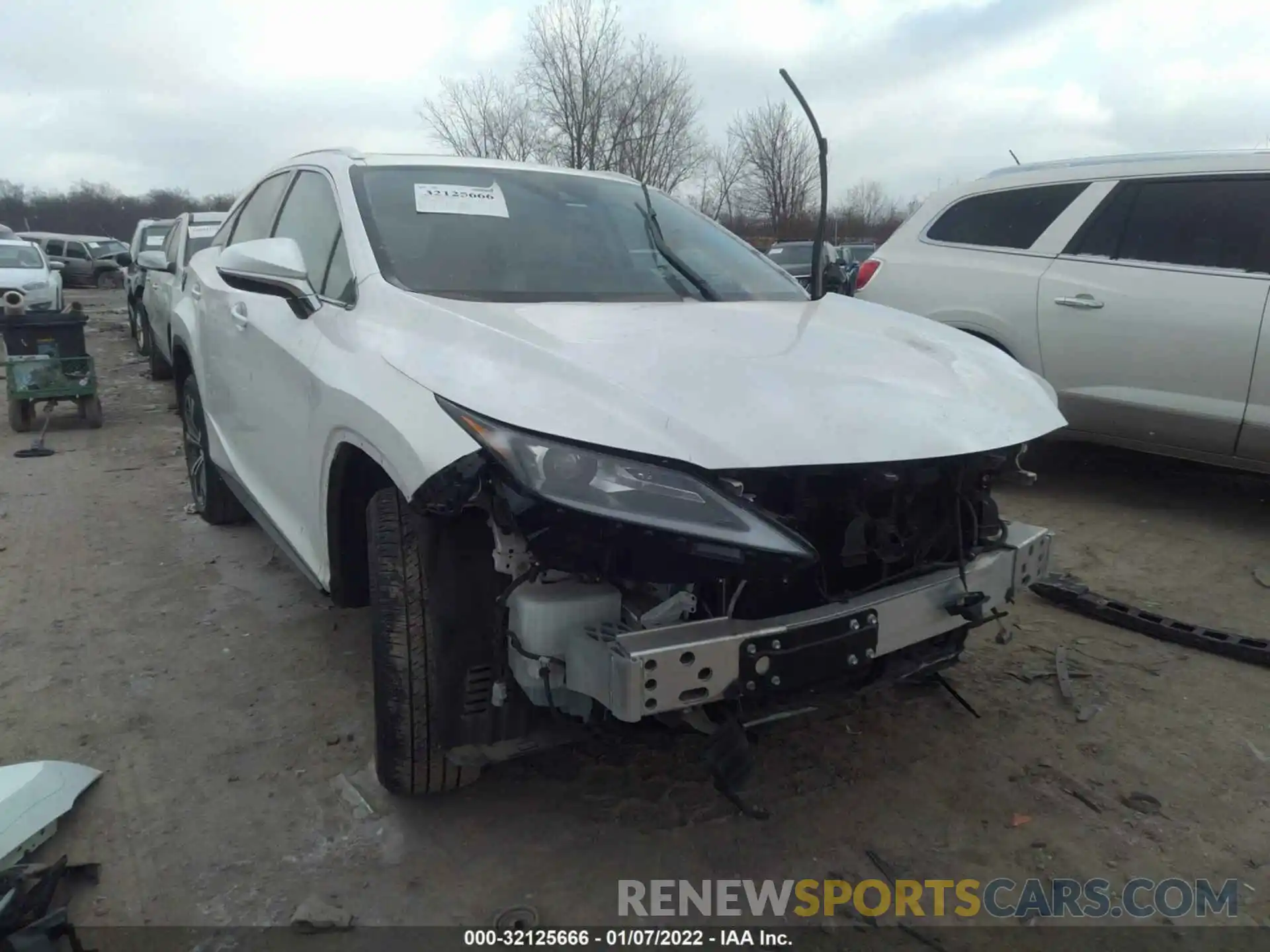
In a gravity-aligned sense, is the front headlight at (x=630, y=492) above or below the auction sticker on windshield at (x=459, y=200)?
below

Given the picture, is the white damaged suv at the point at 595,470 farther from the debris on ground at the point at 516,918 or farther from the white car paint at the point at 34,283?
the white car paint at the point at 34,283

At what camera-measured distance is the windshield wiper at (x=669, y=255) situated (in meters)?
3.06

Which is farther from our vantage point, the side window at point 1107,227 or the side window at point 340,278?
the side window at point 1107,227

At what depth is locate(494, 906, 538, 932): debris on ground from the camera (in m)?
2.09

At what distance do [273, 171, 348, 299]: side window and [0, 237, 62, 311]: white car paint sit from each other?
38.5 ft

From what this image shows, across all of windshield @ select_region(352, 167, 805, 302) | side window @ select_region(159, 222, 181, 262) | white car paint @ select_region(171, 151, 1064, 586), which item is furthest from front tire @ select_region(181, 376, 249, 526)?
side window @ select_region(159, 222, 181, 262)

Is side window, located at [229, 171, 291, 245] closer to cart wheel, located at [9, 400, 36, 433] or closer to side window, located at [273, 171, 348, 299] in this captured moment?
side window, located at [273, 171, 348, 299]

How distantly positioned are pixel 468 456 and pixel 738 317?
1123 mm

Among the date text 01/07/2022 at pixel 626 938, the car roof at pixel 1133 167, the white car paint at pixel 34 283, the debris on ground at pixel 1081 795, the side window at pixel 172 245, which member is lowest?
the date text 01/07/2022 at pixel 626 938

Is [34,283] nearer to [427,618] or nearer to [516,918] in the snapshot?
[427,618]

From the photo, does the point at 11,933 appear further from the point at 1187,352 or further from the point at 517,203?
the point at 1187,352

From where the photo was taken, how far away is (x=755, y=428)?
196cm

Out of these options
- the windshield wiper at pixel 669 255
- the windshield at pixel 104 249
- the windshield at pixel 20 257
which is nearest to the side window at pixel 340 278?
the windshield wiper at pixel 669 255

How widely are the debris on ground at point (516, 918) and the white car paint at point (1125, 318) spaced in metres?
4.03
